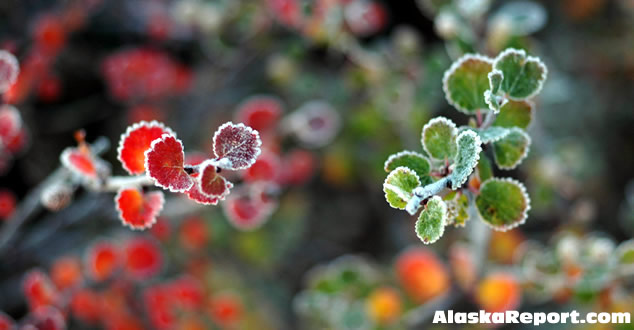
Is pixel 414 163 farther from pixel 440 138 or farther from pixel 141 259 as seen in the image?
pixel 141 259

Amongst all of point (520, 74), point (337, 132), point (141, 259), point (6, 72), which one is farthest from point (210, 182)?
point (337, 132)

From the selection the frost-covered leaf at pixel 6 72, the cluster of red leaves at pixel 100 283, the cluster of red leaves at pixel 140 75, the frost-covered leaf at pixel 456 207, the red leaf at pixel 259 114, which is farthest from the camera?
the cluster of red leaves at pixel 140 75

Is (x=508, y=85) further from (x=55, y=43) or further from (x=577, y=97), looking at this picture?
(x=577, y=97)

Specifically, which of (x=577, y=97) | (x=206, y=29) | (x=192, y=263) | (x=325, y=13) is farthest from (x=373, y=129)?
(x=577, y=97)

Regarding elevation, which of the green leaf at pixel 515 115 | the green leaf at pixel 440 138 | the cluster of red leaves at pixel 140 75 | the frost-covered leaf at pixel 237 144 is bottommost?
the frost-covered leaf at pixel 237 144

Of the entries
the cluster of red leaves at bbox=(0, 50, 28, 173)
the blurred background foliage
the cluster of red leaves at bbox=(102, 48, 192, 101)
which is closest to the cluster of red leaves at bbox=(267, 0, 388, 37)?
the blurred background foliage

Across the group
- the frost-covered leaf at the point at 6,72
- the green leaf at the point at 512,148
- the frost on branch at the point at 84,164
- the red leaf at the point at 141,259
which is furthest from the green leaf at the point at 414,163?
the red leaf at the point at 141,259

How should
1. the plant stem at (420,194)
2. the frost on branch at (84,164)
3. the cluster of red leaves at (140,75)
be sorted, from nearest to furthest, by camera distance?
the plant stem at (420,194)
the frost on branch at (84,164)
the cluster of red leaves at (140,75)

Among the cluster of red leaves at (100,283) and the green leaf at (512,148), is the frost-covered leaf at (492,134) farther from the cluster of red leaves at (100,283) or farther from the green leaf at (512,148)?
the cluster of red leaves at (100,283)
